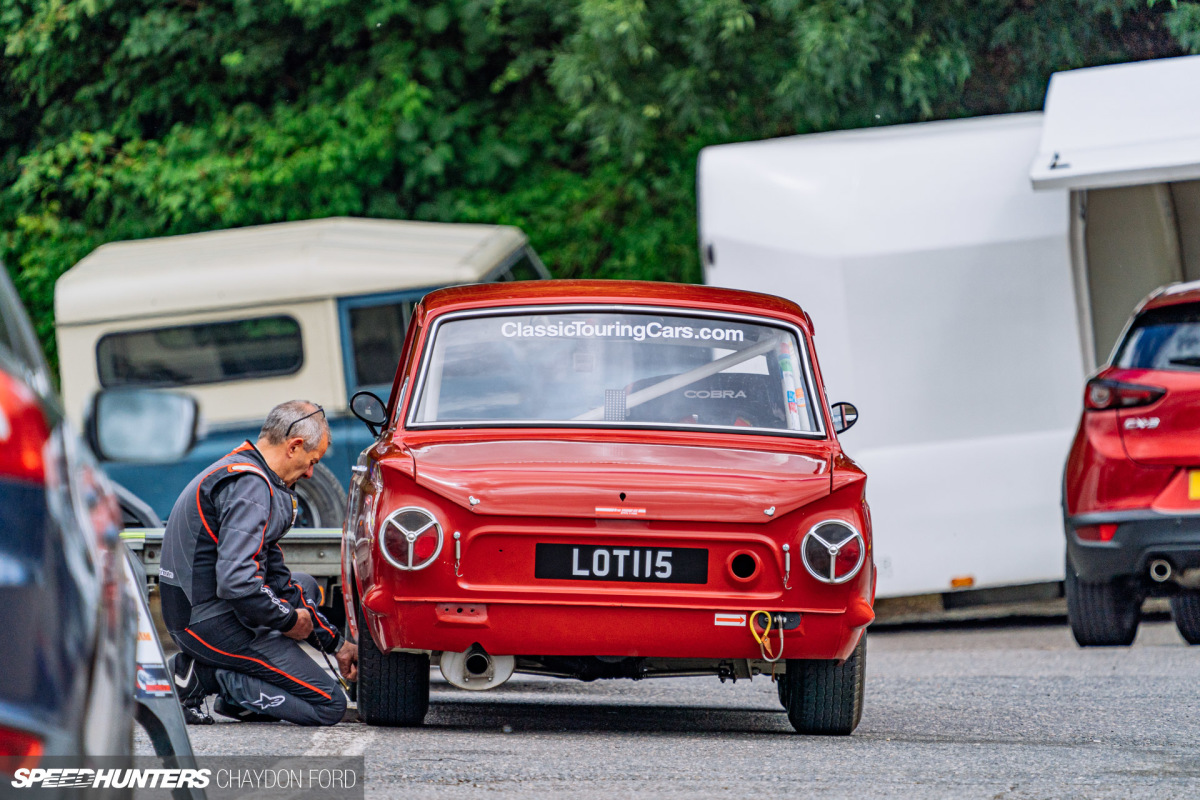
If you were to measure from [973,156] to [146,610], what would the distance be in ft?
25.2

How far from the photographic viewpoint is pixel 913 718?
6.85 meters

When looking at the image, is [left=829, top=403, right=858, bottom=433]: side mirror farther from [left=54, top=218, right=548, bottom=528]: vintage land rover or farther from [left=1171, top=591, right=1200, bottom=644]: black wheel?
[left=54, top=218, right=548, bottom=528]: vintage land rover

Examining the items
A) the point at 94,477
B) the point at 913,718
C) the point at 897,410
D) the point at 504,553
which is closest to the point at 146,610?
the point at 94,477

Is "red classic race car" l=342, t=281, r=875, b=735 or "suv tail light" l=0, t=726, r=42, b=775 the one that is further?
"red classic race car" l=342, t=281, r=875, b=735

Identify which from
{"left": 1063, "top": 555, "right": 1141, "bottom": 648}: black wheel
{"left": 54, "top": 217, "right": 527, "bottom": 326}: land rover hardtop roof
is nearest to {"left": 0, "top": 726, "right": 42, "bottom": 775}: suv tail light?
{"left": 1063, "top": 555, "right": 1141, "bottom": 648}: black wheel

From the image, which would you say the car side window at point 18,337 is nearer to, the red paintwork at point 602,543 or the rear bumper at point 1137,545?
the red paintwork at point 602,543

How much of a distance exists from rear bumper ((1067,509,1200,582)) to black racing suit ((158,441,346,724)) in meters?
3.99

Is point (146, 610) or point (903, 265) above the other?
point (146, 610)

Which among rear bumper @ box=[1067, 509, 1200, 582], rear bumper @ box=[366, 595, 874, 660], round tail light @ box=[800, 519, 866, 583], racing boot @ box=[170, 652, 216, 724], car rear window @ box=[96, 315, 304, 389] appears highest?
round tail light @ box=[800, 519, 866, 583]

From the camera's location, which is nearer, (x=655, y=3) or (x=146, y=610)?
(x=146, y=610)

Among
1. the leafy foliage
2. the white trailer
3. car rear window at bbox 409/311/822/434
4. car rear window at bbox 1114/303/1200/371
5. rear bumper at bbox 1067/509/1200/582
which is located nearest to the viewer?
car rear window at bbox 409/311/822/434

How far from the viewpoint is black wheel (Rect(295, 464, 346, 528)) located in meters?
11.0

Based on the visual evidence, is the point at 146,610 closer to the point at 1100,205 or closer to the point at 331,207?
the point at 1100,205

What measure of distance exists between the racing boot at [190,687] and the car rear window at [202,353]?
580 cm
